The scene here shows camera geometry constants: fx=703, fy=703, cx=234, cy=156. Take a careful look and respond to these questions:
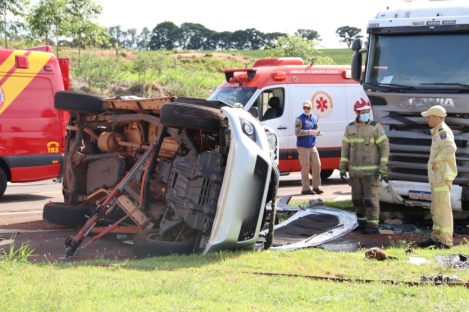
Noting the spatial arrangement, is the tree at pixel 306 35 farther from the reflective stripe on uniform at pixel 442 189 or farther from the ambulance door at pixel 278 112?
the reflective stripe on uniform at pixel 442 189

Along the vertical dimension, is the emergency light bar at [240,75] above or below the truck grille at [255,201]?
above

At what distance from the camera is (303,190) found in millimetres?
13125

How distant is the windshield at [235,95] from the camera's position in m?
13.6

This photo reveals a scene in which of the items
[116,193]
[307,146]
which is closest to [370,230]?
[116,193]

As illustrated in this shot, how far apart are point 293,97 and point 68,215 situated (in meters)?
6.40

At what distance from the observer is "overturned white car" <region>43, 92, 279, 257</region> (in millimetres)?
6855

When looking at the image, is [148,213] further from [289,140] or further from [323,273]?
[289,140]

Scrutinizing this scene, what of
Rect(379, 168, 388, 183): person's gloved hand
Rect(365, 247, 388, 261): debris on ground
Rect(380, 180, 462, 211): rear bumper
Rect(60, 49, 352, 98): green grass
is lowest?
Rect(60, 49, 352, 98): green grass


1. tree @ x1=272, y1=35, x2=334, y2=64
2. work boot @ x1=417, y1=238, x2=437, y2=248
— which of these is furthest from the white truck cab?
tree @ x1=272, y1=35, x2=334, y2=64

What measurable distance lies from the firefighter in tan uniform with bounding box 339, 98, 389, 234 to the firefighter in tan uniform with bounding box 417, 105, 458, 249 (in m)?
0.90

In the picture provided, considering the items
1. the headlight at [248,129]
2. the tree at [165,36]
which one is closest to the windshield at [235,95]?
the headlight at [248,129]

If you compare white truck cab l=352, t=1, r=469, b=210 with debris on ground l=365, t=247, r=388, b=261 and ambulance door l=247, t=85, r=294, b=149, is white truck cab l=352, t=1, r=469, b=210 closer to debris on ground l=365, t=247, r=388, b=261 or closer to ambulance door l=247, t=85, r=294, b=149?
debris on ground l=365, t=247, r=388, b=261

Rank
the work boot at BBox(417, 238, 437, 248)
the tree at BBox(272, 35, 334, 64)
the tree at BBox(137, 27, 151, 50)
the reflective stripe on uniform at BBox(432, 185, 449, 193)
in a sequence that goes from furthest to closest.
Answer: the tree at BBox(137, 27, 151, 50), the tree at BBox(272, 35, 334, 64), the reflective stripe on uniform at BBox(432, 185, 449, 193), the work boot at BBox(417, 238, 437, 248)

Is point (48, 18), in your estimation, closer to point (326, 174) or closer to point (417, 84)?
point (326, 174)
